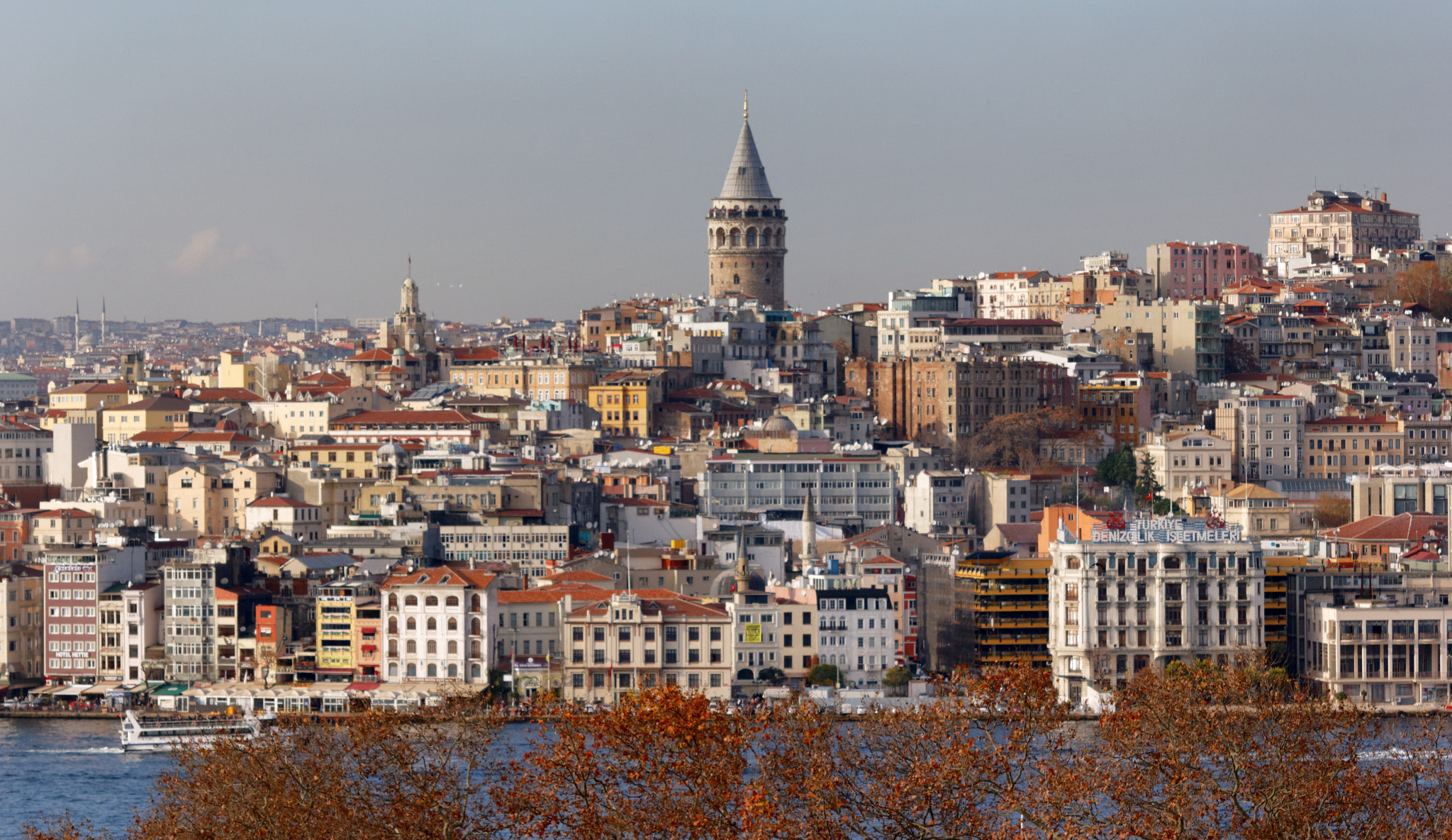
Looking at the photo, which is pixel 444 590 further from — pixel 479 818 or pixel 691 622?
pixel 479 818

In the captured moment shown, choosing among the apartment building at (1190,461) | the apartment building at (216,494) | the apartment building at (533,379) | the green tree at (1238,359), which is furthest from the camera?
the green tree at (1238,359)

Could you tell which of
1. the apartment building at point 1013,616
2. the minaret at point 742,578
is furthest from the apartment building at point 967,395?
the apartment building at point 1013,616

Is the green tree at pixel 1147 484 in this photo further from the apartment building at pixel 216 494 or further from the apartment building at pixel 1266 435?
the apartment building at pixel 216 494

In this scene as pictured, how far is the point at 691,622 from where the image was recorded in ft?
151

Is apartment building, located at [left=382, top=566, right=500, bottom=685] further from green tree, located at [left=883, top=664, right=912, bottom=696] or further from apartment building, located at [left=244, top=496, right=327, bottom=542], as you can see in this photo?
apartment building, located at [left=244, top=496, right=327, bottom=542]

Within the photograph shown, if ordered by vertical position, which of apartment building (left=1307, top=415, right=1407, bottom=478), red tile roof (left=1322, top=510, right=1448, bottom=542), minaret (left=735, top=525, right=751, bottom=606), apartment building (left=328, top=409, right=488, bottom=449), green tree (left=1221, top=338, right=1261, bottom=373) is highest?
green tree (left=1221, top=338, right=1261, bottom=373)

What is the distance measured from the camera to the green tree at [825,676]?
4569 centimetres

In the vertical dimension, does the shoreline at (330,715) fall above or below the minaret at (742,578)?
below

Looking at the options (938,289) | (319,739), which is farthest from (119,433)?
(319,739)

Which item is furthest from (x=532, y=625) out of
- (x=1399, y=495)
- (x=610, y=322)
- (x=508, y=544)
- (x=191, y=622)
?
(x=610, y=322)

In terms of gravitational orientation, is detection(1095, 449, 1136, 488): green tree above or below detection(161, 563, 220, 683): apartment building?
above

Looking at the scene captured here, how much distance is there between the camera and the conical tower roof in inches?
3339

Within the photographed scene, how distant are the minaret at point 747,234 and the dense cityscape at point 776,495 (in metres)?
0.11

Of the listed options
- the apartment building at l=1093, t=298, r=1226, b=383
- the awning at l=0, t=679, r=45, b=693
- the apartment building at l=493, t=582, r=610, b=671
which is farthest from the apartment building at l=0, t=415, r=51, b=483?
the apartment building at l=1093, t=298, r=1226, b=383
